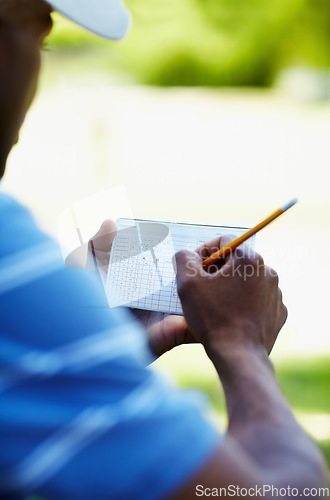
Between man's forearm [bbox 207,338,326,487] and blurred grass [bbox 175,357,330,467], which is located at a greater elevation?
man's forearm [bbox 207,338,326,487]

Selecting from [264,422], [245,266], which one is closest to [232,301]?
[245,266]

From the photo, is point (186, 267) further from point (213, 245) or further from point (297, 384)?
point (297, 384)

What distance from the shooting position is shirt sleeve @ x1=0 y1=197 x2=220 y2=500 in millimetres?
413

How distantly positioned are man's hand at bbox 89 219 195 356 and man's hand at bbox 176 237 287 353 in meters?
0.23

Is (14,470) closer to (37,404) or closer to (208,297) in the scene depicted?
(37,404)

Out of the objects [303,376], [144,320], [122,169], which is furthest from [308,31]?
[144,320]

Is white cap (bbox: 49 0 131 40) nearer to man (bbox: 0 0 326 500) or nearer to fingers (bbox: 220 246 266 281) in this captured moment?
man (bbox: 0 0 326 500)

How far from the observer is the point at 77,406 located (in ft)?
1.39

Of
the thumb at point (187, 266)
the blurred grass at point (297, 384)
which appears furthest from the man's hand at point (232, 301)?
the blurred grass at point (297, 384)

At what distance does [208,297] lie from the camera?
2.25 feet

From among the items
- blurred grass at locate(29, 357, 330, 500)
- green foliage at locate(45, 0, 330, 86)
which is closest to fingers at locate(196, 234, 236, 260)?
blurred grass at locate(29, 357, 330, 500)

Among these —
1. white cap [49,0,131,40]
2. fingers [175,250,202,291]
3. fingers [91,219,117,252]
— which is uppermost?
white cap [49,0,131,40]

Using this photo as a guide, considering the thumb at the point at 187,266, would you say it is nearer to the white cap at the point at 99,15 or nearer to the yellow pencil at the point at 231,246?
the yellow pencil at the point at 231,246

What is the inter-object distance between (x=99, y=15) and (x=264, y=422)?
42 cm
